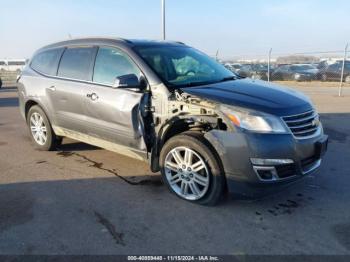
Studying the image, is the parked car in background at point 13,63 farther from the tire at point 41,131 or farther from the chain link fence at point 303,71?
the tire at point 41,131

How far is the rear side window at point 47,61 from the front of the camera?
5.62 m

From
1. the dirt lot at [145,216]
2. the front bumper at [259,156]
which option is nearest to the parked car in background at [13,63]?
the dirt lot at [145,216]

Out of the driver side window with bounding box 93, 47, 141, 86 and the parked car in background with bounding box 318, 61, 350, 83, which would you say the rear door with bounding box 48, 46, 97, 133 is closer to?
the driver side window with bounding box 93, 47, 141, 86

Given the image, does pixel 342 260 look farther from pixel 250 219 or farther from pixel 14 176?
pixel 14 176

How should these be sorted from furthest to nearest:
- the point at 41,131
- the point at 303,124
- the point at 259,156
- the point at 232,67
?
1. the point at 232,67
2. the point at 41,131
3. the point at 303,124
4. the point at 259,156

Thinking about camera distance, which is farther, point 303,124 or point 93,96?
point 93,96

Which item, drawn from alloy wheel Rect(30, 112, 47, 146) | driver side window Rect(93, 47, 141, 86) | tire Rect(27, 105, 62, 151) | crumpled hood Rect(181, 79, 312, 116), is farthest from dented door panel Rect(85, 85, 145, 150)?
alloy wheel Rect(30, 112, 47, 146)

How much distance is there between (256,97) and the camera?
381 cm

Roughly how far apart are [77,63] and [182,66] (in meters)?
1.63

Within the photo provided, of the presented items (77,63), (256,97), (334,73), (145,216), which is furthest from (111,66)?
(334,73)

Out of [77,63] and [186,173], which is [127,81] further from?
[77,63]

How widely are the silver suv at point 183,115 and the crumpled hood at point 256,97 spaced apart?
0.01 meters

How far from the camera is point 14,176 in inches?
191

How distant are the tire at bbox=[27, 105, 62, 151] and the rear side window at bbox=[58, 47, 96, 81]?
0.94 m
